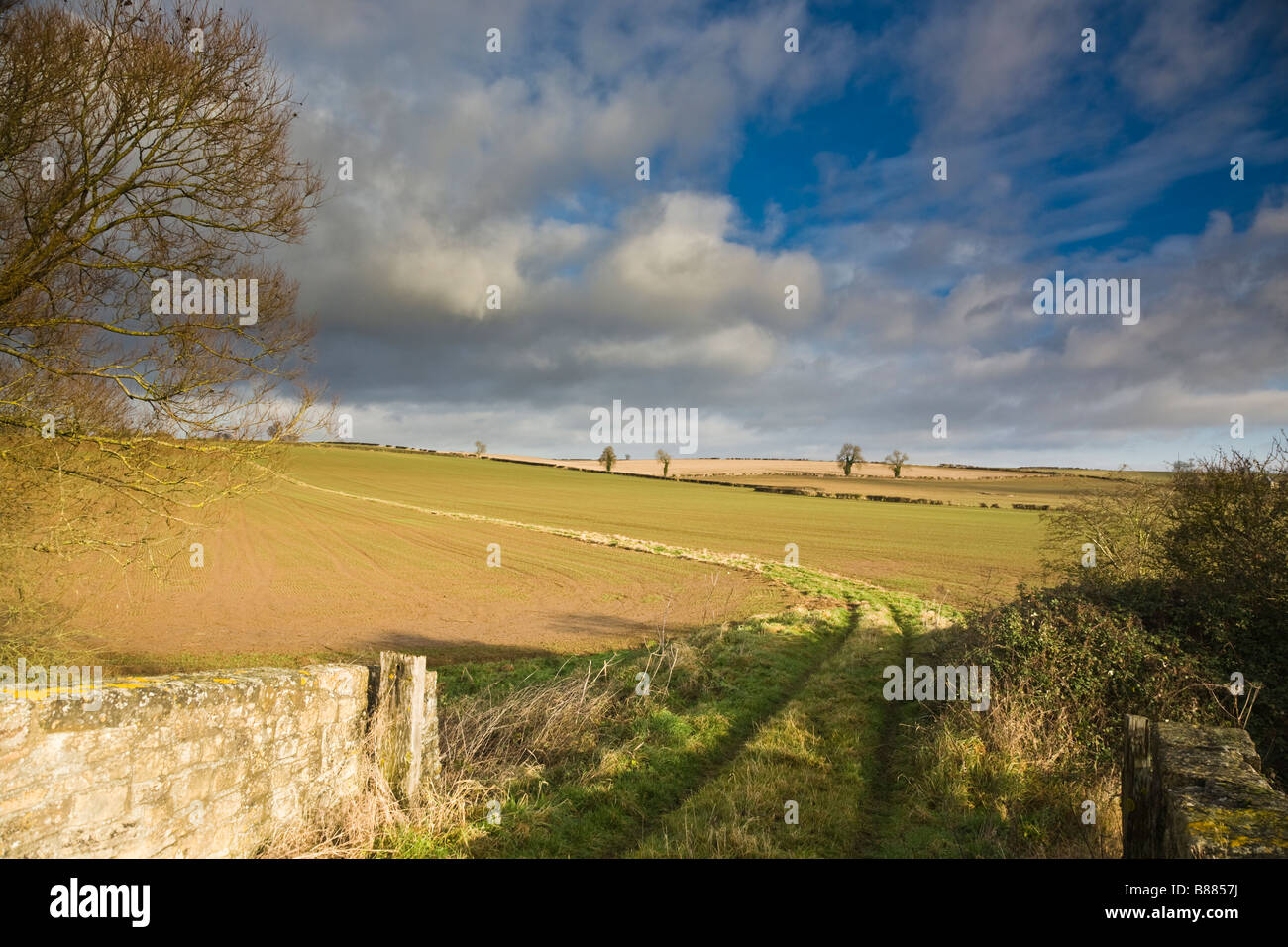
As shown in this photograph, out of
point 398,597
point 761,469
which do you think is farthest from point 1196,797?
point 761,469

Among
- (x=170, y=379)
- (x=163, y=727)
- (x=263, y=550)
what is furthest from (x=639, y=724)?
(x=263, y=550)

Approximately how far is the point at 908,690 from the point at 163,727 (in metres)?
10.2

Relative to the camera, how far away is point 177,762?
4379 mm

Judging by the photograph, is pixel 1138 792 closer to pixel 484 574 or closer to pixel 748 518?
pixel 484 574

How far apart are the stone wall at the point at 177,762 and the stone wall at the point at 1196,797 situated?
20.3 feet

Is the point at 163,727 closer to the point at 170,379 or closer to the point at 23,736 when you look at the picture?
the point at 23,736

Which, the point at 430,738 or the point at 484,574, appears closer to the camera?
the point at 430,738

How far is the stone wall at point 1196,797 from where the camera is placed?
3.64 metres

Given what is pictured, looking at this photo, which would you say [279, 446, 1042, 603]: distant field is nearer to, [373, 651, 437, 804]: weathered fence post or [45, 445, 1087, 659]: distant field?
[45, 445, 1087, 659]: distant field

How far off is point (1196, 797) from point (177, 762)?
666 centimetres

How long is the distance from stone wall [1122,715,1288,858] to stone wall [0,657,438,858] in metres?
6.20

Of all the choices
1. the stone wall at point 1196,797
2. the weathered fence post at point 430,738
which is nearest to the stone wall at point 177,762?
the weathered fence post at point 430,738

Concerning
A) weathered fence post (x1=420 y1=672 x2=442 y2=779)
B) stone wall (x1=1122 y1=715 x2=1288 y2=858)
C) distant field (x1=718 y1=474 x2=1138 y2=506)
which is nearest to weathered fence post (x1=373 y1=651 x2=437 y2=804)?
weathered fence post (x1=420 y1=672 x2=442 y2=779)

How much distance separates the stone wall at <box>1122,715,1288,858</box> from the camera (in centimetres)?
364
